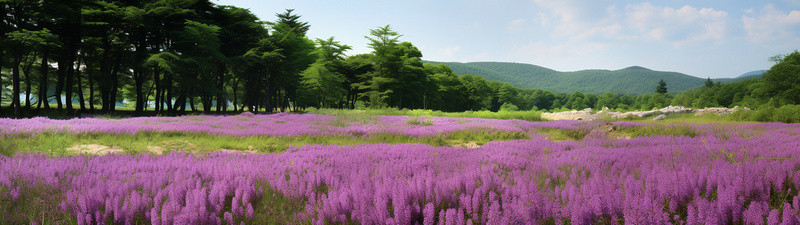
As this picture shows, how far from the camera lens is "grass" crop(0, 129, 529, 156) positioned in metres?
6.93

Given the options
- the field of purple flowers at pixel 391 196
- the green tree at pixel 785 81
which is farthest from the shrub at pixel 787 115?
the green tree at pixel 785 81

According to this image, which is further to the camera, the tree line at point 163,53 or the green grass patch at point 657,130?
the tree line at point 163,53

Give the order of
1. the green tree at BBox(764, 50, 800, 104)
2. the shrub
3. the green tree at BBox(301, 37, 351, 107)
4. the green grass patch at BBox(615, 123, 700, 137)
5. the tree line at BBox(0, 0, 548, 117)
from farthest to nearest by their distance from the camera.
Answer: the green tree at BBox(764, 50, 800, 104)
the green tree at BBox(301, 37, 351, 107)
the tree line at BBox(0, 0, 548, 117)
the shrub
the green grass patch at BBox(615, 123, 700, 137)

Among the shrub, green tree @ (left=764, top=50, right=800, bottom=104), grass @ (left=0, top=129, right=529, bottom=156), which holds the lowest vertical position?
grass @ (left=0, top=129, right=529, bottom=156)

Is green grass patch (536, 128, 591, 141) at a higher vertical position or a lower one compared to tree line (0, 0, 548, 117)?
lower

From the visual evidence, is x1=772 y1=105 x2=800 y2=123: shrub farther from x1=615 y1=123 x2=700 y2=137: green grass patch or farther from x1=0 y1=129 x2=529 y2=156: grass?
x1=0 y1=129 x2=529 y2=156: grass

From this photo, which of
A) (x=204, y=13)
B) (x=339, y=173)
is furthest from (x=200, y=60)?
(x=339, y=173)

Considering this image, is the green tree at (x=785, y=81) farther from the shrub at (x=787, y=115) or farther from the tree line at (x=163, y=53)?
the tree line at (x=163, y=53)

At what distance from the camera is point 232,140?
7.98 metres

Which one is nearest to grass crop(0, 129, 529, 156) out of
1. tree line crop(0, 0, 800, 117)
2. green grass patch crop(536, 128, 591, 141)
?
green grass patch crop(536, 128, 591, 141)

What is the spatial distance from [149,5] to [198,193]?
2739cm

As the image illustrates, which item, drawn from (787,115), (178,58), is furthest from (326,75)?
(787,115)

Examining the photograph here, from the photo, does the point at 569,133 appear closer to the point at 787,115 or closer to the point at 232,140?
the point at 232,140

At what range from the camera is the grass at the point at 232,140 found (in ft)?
22.7
